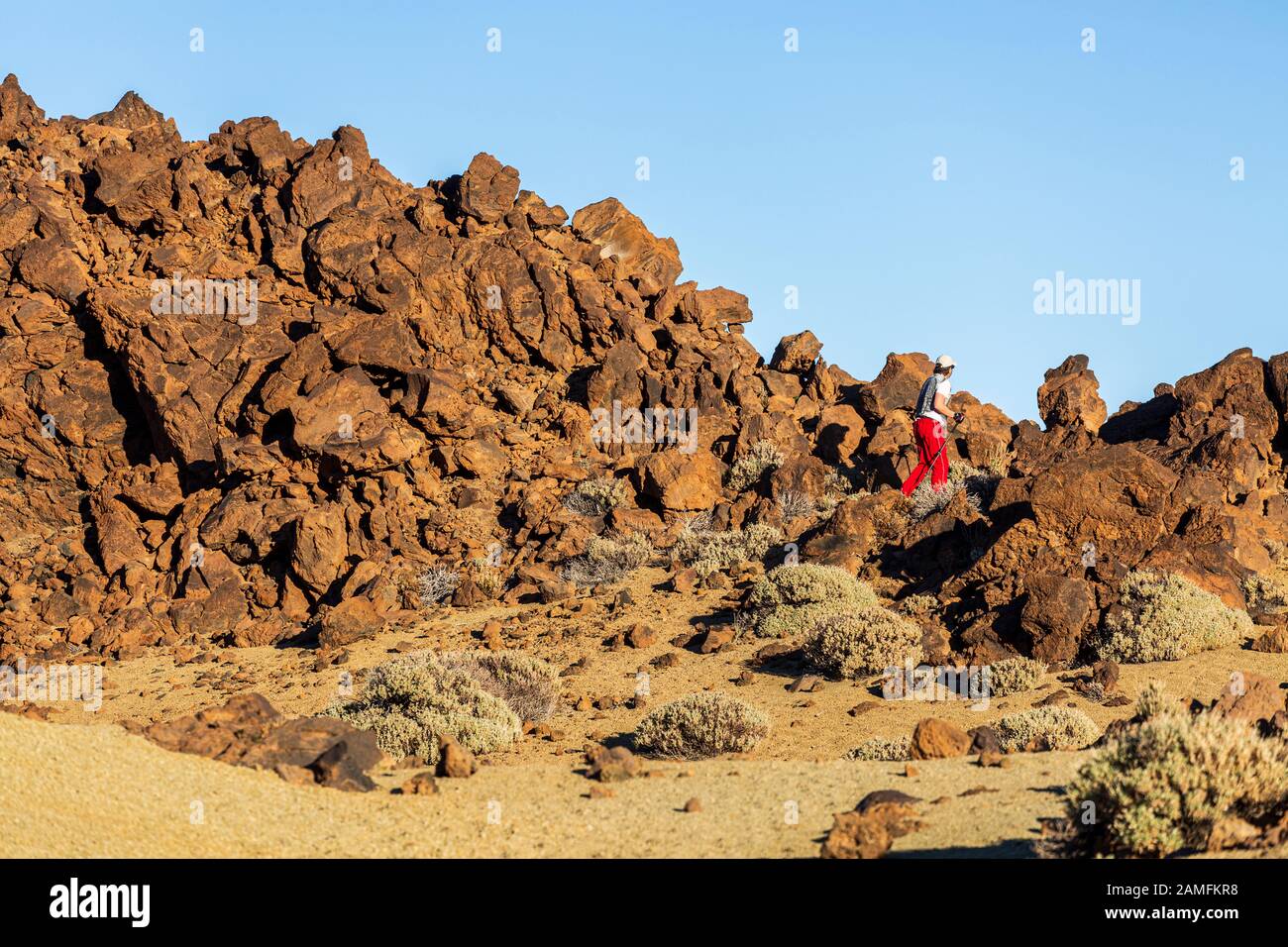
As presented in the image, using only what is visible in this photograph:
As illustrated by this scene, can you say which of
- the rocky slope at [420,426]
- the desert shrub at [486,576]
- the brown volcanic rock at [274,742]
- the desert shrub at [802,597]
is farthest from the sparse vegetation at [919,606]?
the brown volcanic rock at [274,742]

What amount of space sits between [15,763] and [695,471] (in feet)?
49.4

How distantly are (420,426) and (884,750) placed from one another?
46.6 ft

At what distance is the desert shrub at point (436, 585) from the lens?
774 inches

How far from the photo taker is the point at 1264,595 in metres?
15.3

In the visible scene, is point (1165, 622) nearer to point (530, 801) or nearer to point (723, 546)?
point (530, 801)

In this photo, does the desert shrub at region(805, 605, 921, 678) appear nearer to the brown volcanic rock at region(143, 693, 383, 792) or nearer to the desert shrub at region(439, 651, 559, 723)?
the desert shrub at region(439, 651, 559, 723)

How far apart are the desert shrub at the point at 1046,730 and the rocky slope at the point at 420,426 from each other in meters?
2.74

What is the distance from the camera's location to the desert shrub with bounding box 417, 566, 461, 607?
19.7m

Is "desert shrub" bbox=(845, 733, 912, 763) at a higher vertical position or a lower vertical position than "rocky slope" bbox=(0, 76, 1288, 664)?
lower

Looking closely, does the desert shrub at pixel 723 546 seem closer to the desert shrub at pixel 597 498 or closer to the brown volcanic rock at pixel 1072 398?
the desert shrub at pixel 597 498

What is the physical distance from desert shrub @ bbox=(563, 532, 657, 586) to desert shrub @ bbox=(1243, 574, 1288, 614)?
8.96m

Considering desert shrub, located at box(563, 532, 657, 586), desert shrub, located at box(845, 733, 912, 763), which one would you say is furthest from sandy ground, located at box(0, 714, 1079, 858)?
desert shrub, located at box(563, 532, 657, 586)
